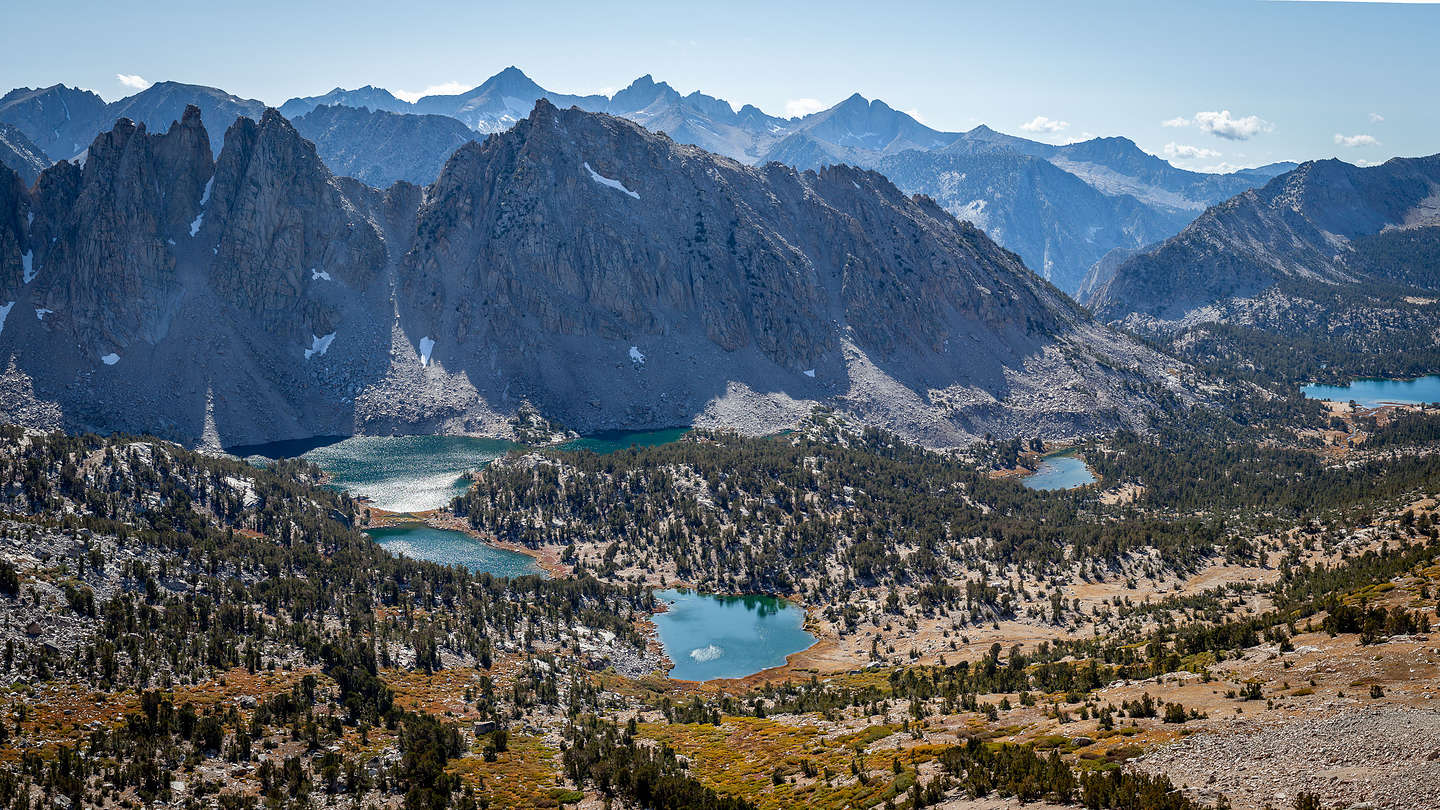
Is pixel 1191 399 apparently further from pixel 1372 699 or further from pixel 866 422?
pixel 1372 699

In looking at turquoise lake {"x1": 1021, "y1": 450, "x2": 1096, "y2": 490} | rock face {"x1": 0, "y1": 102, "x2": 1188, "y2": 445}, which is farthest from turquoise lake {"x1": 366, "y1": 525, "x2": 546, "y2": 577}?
turquoise lake {"x1": 1021, "y1": 450, "x2": 1096, "y2": 490}

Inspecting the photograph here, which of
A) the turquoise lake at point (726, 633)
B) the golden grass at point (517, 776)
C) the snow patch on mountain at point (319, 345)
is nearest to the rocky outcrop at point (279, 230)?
the snow patch on mountain at point (319, 345)

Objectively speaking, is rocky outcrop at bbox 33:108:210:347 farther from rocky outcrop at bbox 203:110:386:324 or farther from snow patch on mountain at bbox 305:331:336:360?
snow patch on mountain at bbox 305:331:336:360

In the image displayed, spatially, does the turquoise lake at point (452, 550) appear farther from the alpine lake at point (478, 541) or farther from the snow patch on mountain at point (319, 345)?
the snow patch on mountain at point (319, 345)

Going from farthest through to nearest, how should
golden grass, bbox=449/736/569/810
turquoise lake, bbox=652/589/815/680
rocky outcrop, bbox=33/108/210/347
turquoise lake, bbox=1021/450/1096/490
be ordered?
rocky outcrop, bbox=33/108/210/347
turquoise lake, bbox=1021/450/1096/490
turquoise lake, bbox=652/589/815/680
golden grass, bbox=449/736/569/810

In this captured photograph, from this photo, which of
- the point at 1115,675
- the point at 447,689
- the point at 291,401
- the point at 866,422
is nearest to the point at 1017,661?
the point at 1115,675
